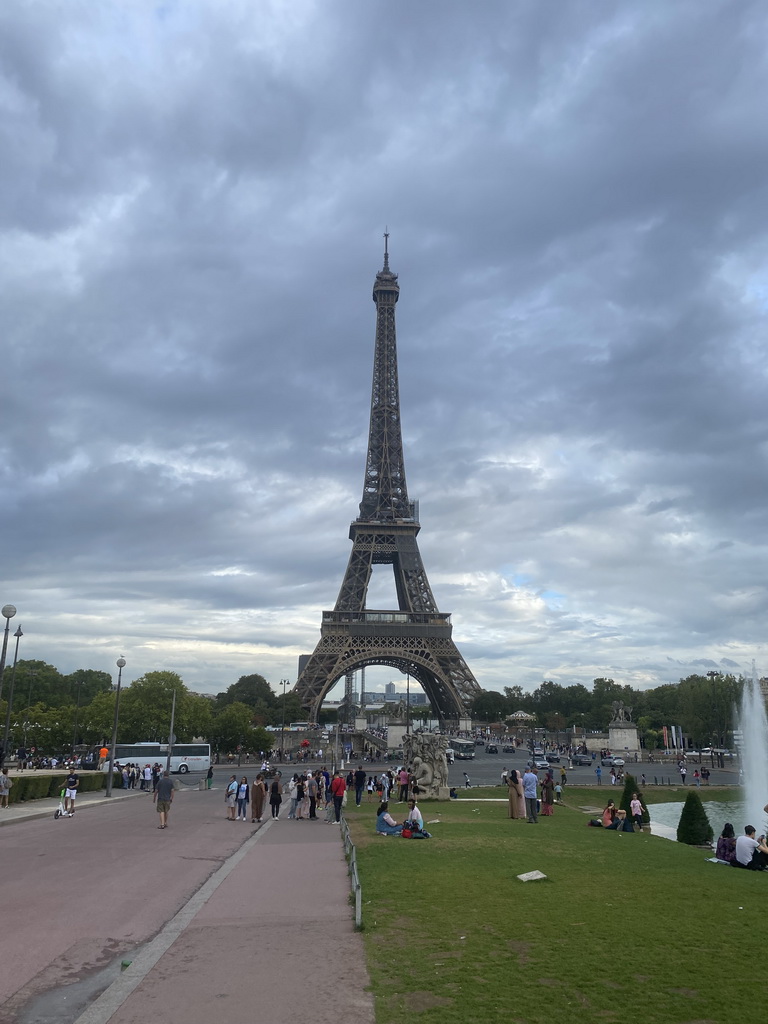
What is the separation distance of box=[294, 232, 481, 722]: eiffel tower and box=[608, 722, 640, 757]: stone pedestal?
20451mm

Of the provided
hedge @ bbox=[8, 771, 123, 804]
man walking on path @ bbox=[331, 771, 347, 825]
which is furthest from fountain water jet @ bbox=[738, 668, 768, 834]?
hedge @ bbox=[8, 771, 123, 804]

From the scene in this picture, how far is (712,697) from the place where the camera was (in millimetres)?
95938

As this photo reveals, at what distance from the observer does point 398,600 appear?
115m

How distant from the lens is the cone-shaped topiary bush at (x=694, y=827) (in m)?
23.3

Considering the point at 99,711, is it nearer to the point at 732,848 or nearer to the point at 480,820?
the point at 480,820

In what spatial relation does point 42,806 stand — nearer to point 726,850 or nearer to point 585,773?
point 726,850

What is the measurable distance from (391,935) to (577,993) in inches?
121

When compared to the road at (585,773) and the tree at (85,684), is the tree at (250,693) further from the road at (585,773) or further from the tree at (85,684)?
the road at (585,773)

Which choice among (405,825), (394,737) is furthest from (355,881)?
(394,737)

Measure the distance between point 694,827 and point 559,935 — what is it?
1530 cm

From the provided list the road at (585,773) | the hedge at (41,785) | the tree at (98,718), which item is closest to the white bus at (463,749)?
the road at (585,773)

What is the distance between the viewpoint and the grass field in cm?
778

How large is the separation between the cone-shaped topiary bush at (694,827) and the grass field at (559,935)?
16.2 ft

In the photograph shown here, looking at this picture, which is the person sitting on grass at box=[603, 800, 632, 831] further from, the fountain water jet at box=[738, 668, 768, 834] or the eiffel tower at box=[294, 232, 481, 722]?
the eiffel tower at box=[294, 232, 481, 722]
